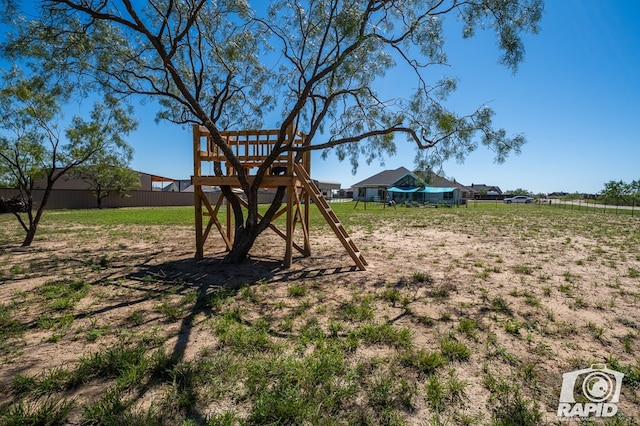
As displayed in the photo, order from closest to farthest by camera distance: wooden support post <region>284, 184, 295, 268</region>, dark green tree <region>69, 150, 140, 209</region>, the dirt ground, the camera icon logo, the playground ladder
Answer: the camera icon logo → the dirt ground → wooden support post <region>284, 184, 295, 268</region> → the playground ladder → dark green tree <region>69, 150, 140, 209</region>

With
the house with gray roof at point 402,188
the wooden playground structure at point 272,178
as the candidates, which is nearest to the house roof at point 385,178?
the house with gray roof at point 402,188

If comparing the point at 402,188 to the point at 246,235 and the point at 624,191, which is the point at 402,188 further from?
the point at 246,235

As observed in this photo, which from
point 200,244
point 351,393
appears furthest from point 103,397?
point 200,244

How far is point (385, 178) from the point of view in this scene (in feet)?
147

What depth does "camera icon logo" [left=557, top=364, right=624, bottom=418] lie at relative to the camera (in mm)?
2193

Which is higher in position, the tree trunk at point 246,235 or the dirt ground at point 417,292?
the tree trunk at point 246,235

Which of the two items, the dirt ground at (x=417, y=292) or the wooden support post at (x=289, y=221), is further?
the wooden support post at (x=289, y=221)

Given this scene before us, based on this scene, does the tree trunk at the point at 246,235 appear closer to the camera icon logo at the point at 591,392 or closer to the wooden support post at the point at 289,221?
the wooden support post at the point at 289,221

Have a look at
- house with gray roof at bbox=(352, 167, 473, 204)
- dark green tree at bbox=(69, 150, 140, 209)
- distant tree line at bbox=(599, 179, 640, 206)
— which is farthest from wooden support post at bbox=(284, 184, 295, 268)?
Result: distant tree line at bbox=(599, 179, 640, 206)

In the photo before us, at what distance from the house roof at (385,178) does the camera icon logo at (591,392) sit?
40.6m

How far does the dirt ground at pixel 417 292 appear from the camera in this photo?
280cm

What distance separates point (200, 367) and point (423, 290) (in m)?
3.46

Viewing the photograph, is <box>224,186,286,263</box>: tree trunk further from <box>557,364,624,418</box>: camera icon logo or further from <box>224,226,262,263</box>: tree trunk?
<box>557,364,624,418</box>: camera icon logo

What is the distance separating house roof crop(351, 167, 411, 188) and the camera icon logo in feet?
133
